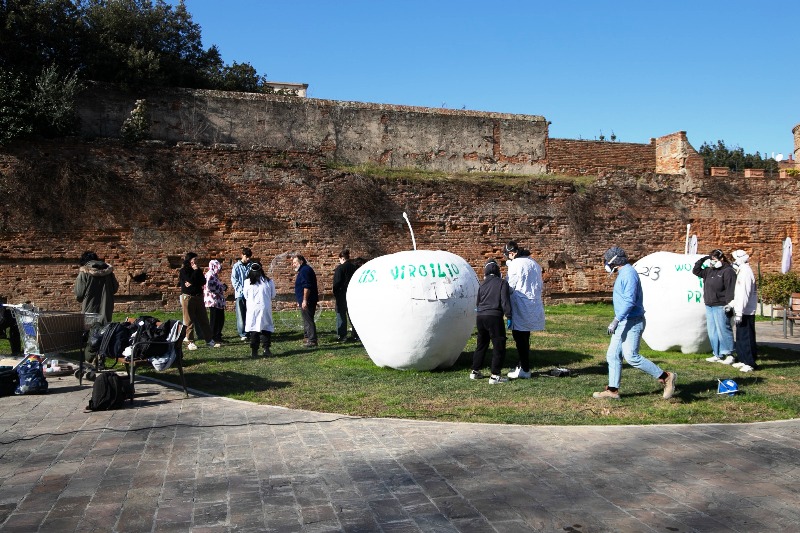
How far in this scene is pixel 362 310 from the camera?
9.73 meters

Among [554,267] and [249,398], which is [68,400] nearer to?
[249,398]

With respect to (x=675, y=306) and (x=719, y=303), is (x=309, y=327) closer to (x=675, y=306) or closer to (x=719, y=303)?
(x=675, y=306)

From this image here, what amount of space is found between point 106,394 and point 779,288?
1619cm

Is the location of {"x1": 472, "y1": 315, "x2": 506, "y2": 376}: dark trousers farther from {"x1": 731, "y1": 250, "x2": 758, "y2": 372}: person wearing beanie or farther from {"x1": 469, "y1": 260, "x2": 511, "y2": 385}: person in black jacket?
{"x1": 731, "y1": 250, "x2": 758, "y2": 372}: person wearing beanie

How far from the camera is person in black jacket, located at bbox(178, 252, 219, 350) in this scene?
12219 millimetres

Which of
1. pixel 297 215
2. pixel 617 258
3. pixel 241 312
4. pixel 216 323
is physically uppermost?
pixel 297 215

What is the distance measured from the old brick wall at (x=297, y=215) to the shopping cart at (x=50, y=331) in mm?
8397

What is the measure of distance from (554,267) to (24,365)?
1585 cm

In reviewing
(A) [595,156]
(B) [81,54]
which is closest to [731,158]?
(A) [595,156]

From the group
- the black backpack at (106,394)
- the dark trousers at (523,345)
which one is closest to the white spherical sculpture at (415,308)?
the dark trousers at (523,345)

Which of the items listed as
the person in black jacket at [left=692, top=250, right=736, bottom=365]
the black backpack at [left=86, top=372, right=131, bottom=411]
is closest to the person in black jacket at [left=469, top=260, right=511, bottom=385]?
the person in black jacket at [left=692, top=250, right=736, bottom=365]

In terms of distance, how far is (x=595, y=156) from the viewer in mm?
25500

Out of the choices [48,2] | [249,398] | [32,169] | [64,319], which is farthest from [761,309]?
[48,2]

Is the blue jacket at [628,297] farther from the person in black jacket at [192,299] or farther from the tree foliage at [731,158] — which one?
the tree foliage at [731,158]
